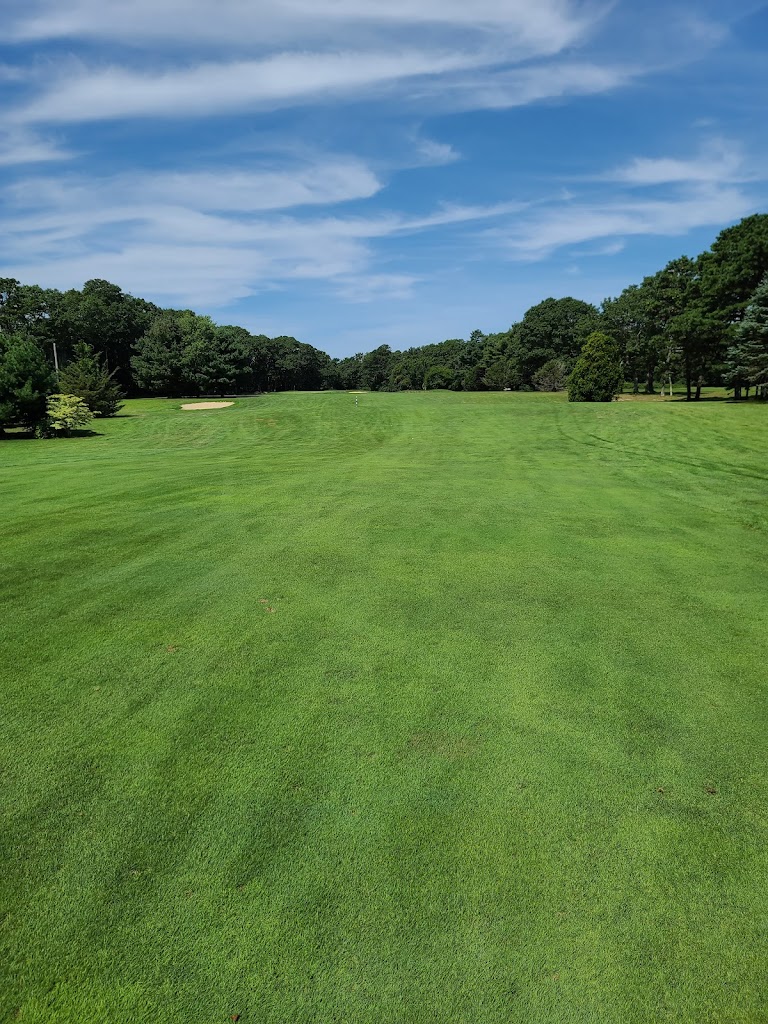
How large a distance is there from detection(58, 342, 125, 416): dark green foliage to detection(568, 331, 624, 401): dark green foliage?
2909 cm

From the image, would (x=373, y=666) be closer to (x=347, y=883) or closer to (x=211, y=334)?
(x=347, y=883)

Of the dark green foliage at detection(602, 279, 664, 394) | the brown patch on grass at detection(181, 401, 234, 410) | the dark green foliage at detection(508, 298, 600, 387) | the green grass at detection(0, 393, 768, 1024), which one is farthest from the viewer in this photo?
the dark green foliage at detection(508, 298, 600, 387)

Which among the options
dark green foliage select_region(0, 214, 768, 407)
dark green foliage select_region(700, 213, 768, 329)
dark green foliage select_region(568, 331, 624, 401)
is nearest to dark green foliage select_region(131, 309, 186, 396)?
dark green foliage select_region(0, 214, 768, 407)

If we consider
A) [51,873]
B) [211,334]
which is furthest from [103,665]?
[211,334]

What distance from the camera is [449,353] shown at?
9869cm

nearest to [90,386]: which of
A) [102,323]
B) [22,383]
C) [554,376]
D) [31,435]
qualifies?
[31,435]

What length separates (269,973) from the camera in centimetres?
220

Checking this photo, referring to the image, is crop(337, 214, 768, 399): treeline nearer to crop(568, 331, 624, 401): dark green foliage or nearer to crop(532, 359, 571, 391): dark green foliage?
crop(532, 359, 571, 391): dark green foliage

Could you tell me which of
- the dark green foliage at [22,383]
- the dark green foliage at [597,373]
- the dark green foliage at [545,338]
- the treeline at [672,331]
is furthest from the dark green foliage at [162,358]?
the dark green foliage at [545,338]

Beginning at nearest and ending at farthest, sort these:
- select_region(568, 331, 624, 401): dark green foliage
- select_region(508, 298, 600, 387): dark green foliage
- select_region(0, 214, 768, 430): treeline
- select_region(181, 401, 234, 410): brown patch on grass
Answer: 1. select_region(0, 214, 768, 430): treeline
2. select_region(568, 331, 624, 401): dark green foliage
3. select_region(181, 401, 234, 410): brown patch on grass
4. select_region(508, 298, 600, 387): dark green foliage

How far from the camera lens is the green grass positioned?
2.21 m

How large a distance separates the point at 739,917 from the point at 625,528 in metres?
6.77

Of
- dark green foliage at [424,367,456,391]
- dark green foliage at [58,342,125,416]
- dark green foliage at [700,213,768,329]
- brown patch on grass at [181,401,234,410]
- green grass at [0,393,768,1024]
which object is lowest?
green grass at [0,393,768,1024]

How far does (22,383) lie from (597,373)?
31.4 m
